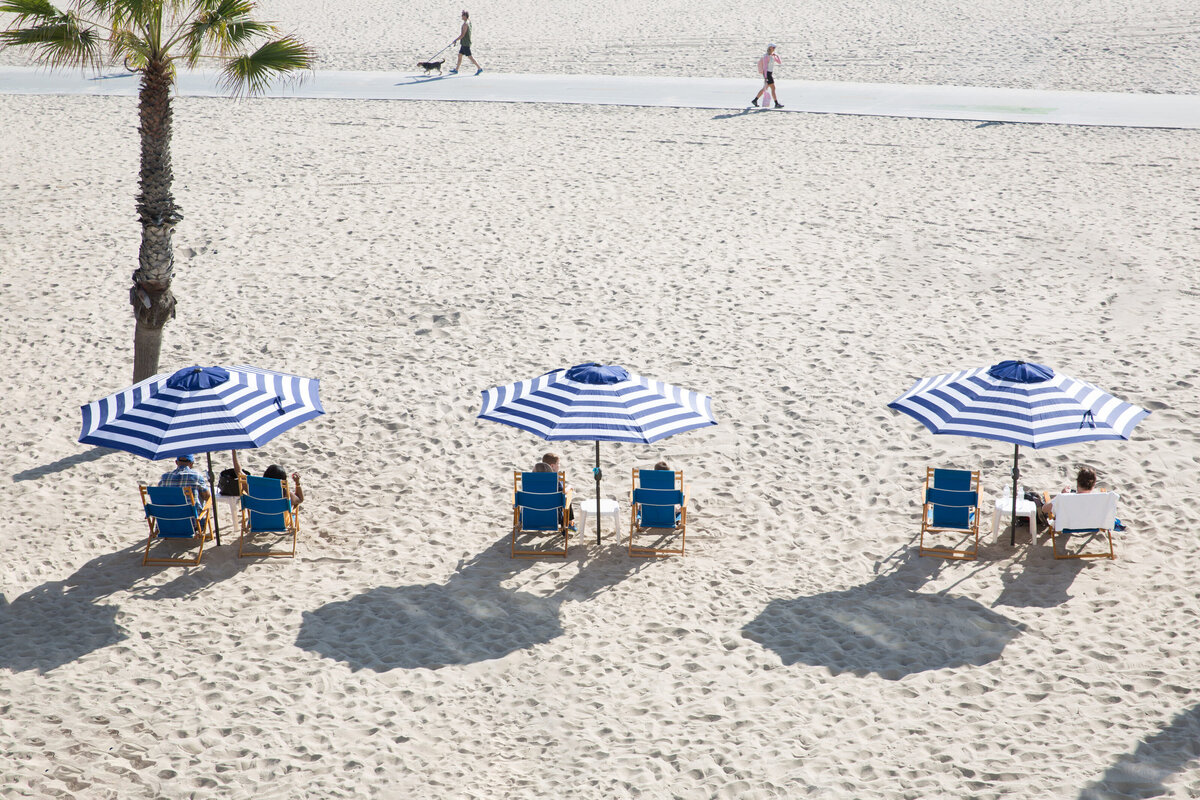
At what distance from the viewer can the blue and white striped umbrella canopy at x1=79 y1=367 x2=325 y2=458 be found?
8500mm

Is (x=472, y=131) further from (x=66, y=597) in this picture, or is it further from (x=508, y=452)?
(x=66, y=597)

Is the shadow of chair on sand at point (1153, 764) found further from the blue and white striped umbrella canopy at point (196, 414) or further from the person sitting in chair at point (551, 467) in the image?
the blue and white striped umbrella canopy at point (196, 414)

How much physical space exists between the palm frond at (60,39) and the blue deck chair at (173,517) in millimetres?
4191

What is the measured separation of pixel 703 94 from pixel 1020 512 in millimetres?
17346

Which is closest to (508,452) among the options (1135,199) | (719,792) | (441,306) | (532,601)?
(532,601)

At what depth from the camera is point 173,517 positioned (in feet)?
29.9

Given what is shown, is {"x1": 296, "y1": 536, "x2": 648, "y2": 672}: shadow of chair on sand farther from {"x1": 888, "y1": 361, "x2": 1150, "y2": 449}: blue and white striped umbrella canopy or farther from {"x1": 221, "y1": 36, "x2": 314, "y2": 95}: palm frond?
{"x1": 221, "y1": 36, "x2": 314, "y2": 95}: palm frond

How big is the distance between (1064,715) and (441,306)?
30.5 ft

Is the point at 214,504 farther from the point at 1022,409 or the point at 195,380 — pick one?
the point at 1022,409

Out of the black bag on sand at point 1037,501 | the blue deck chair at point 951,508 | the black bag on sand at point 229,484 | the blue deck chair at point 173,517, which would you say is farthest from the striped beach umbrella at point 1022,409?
the blue deck chair at point 173,517

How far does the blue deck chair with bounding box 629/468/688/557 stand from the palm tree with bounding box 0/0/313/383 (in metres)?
5.40

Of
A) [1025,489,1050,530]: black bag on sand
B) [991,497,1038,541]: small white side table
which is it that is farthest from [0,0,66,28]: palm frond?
[1025,489,1050,530]: black bag on sand

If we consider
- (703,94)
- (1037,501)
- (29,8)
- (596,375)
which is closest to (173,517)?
(596,375)

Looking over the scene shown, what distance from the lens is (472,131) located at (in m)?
21.4
